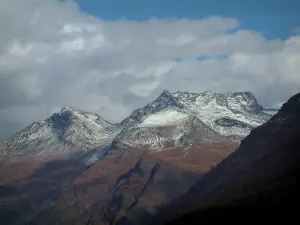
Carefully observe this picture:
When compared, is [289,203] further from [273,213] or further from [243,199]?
[243,199]

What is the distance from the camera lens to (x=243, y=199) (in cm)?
19738

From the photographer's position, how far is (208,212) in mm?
191125

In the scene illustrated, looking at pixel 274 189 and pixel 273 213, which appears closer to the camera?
pixel 273 213

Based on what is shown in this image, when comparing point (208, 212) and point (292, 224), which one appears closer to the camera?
point (292, 224)

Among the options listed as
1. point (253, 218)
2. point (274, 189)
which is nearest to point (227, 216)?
point (253, 218)

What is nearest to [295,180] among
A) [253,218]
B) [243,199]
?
[243,199]

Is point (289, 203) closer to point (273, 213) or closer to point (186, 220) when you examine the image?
point (273, 213)

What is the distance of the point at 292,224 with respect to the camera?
153 metres

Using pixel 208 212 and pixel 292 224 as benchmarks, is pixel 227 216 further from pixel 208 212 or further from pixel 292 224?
pixel 292 224

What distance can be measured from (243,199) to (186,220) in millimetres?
23813

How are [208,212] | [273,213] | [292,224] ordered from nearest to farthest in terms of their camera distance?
[292,224] < [273,213] < [208,212]

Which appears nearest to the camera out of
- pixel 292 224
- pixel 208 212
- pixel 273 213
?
pixel 292 224

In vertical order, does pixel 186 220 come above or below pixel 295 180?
below

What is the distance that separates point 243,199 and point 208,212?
16.2 metres
